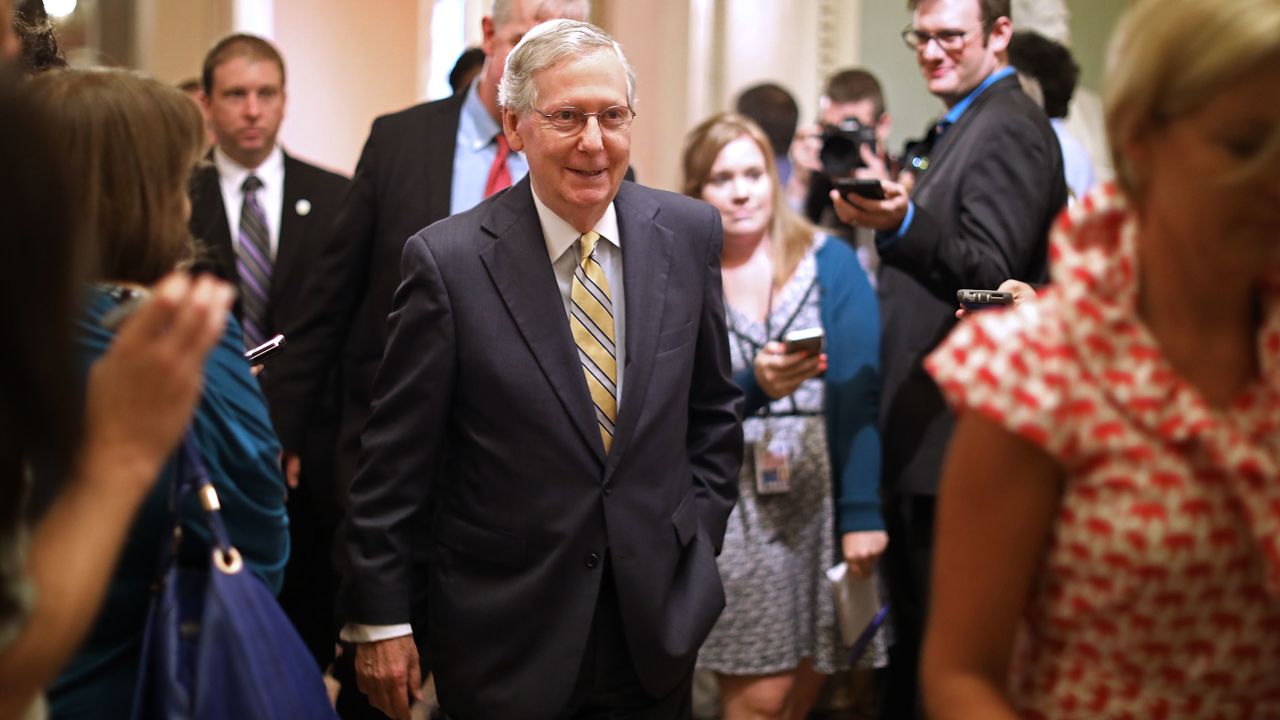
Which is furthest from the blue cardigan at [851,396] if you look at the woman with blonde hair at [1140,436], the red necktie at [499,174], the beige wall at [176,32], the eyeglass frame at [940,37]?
the beige wall at [176,32]

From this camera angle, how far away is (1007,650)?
151 centimetres

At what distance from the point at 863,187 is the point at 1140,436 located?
1.91 metres

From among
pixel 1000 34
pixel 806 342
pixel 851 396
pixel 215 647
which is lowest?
pixel 851 396

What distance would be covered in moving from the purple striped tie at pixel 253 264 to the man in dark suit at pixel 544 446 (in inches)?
71.2

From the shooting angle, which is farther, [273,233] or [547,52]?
A: [273,233]

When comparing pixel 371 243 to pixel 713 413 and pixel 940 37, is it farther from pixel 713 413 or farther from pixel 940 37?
pixel 940 37

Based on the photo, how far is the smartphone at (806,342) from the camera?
320 cm

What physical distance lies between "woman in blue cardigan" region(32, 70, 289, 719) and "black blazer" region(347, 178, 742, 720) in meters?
0.51

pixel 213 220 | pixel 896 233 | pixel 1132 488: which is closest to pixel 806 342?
pixel 896 233

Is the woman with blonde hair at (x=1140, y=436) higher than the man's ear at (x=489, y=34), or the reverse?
the man's ear at (x=489, y=34)

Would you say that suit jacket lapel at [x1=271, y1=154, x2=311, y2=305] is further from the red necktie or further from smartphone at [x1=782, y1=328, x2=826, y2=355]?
smartphone at [x1=782, y1=328, x2=826, y2=355]

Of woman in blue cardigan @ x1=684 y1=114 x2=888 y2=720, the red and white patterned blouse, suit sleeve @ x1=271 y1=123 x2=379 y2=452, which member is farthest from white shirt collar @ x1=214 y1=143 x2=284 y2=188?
the red and white patterned blouse

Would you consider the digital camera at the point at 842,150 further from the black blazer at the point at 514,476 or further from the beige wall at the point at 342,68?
the beige wall at the point at 342,68

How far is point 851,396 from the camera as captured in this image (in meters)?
3.74
